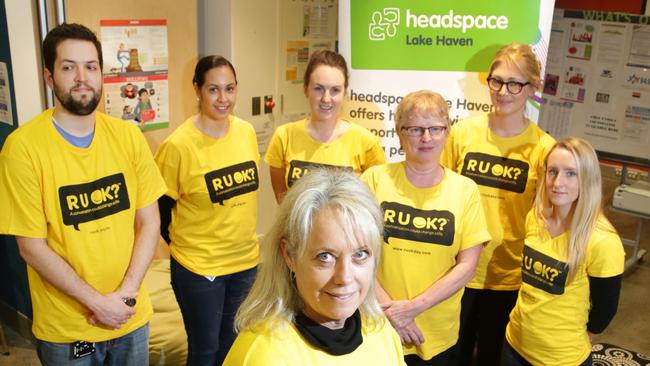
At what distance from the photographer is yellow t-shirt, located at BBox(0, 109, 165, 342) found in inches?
76.5

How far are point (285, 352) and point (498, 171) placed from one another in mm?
1544

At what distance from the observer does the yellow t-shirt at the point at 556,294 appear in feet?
7.32

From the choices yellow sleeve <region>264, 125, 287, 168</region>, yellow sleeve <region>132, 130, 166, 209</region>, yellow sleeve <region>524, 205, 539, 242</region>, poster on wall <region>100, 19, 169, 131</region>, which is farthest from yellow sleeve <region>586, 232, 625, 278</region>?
poster on wall <region>100, 19, 169, 131</region>

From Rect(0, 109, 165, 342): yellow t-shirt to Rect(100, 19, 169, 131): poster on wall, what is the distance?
139 cm

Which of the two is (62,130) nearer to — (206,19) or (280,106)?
(206,19)

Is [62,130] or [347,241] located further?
[62,130]

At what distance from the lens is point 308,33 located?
15.7 feet

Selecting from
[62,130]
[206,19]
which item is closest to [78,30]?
[62,130]

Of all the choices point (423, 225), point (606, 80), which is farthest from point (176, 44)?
point (606, 80)

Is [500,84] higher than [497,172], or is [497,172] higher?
[500,84]

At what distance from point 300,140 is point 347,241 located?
1511mm

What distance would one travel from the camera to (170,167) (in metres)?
2.52

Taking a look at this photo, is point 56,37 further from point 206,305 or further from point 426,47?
point 426,47

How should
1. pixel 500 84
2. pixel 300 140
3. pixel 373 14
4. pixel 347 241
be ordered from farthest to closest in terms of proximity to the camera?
pixel 373 14, pixel 300 140, pixel 500 84, pixel 347 241
